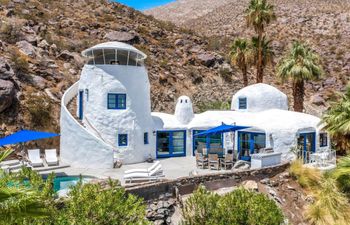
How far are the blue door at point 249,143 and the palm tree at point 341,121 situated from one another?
397cm

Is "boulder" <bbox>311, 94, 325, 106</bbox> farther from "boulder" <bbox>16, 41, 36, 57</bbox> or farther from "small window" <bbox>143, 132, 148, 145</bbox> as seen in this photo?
"boulder" <bbox>16, 41, 36, 57</bbox>

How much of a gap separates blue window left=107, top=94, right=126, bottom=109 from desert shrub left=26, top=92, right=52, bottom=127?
8184 mm

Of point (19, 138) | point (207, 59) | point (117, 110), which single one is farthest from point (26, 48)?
point (207, 59)

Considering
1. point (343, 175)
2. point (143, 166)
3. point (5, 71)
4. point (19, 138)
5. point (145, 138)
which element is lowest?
point (143, 166)

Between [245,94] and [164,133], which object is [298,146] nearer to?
[245,94]

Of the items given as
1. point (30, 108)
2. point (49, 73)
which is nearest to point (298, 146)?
point (30, 108)

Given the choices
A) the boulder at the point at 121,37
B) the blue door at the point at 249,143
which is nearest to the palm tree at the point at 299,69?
the blue door at the point at 249,143

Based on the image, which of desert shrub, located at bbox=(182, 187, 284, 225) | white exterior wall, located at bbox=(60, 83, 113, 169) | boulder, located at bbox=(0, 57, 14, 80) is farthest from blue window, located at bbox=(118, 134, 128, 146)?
boulder, located at bbox=(0, 57, 14, 80)

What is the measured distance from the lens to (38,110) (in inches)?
1006

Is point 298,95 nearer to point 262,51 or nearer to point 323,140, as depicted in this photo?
point 262,51

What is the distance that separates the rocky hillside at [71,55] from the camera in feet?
85.0

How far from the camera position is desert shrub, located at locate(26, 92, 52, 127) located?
25.3 metres

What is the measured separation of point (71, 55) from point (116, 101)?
18.0m

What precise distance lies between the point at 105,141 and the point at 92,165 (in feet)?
5.82
